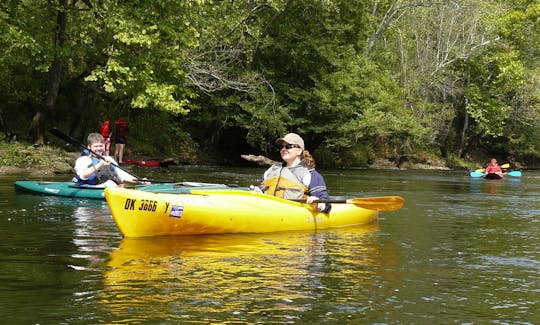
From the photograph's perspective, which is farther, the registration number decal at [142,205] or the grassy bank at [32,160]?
the grassy bank at [32,160]

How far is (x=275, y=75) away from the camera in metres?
28.1

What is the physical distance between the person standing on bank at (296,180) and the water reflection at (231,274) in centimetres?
70

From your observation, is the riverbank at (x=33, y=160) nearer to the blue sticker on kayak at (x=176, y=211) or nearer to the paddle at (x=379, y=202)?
the paddle at (x=379, y=202)

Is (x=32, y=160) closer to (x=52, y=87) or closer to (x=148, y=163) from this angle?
(x=52, y=87)

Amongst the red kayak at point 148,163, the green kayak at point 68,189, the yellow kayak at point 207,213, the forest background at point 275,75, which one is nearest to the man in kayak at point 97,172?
the green kayak at point 68,189

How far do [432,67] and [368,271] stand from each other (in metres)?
29.5

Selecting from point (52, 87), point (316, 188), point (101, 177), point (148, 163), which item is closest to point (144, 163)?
point (148, 163)

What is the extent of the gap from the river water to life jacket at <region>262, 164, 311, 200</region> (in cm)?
59

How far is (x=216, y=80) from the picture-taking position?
83.6 feet

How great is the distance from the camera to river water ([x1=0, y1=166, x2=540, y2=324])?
4723 mm

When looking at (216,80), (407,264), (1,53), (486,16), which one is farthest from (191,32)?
(486,16)

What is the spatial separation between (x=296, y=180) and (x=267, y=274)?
3.18 metres

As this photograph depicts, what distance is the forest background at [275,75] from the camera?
18.3 metres

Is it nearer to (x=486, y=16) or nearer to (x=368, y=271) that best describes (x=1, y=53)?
(x=368, y=271)
